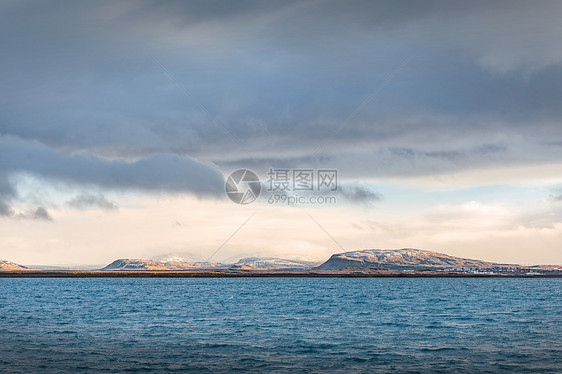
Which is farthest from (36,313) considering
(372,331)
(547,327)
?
(547,327)

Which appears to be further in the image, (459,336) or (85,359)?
(459,336)

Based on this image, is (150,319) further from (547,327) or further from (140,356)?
(547,327)

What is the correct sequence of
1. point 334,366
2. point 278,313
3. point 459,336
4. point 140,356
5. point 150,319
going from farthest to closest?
point 278,313 < point 150,319 < point 459,336 < point 140,356 < point 334,366

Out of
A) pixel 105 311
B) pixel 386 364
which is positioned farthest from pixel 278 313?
pixel 386 364

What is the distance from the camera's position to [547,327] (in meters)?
57.2

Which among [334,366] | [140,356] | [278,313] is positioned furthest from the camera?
[278,313]

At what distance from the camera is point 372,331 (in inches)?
2109

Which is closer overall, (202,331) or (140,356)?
(140,356)

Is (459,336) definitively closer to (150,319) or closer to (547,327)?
(547,327)

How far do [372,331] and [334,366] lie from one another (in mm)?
19129

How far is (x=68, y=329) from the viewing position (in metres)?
54.6

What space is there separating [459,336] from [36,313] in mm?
55441

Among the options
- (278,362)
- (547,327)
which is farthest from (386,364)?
(547,327)

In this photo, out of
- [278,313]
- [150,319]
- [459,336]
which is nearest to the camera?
[459,336]
